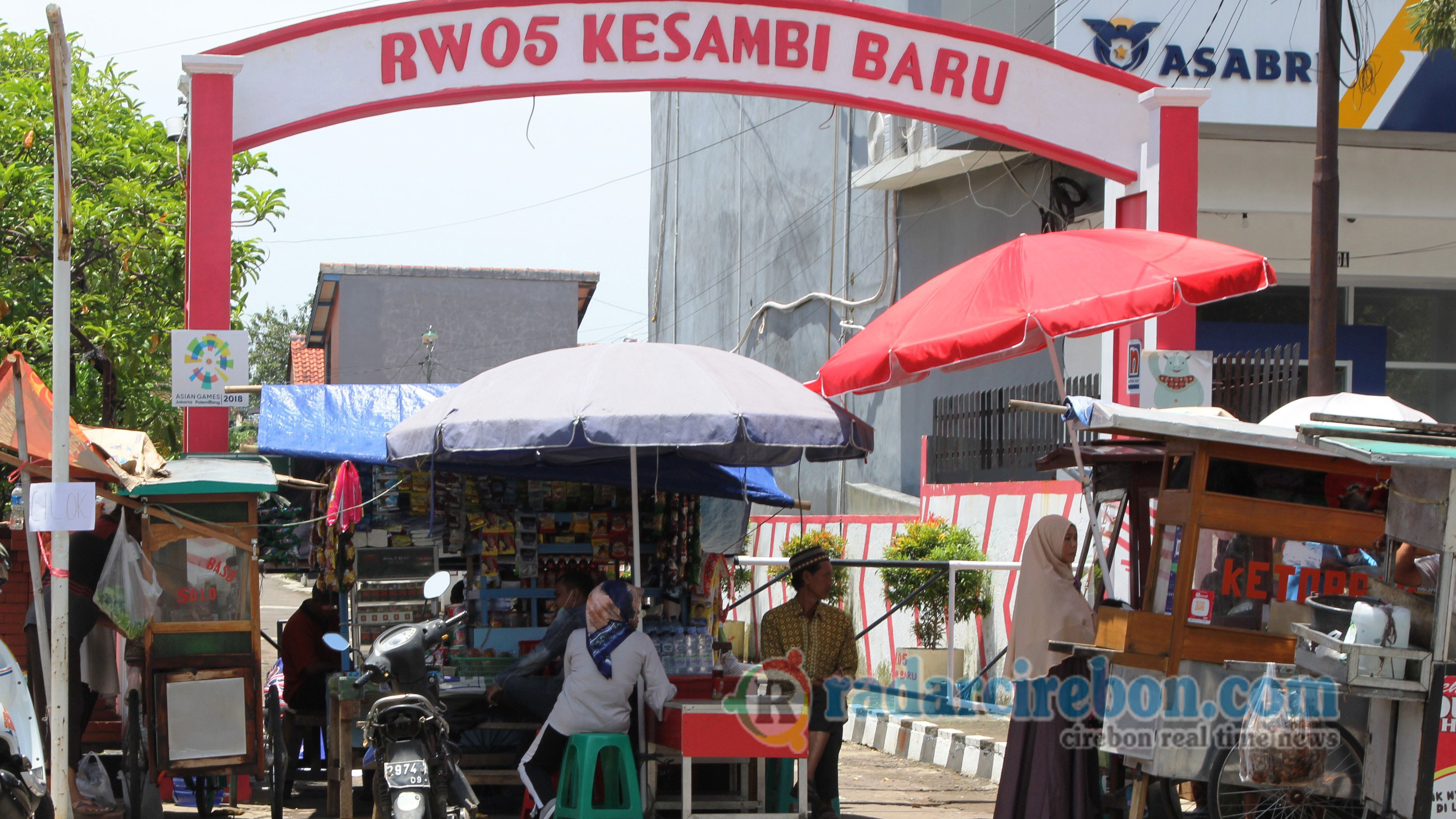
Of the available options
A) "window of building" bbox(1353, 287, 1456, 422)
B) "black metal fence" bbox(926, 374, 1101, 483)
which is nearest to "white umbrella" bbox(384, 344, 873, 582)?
"black metal fence" bbox(926, 374, 1101, 483)

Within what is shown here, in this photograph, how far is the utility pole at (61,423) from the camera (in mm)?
7227

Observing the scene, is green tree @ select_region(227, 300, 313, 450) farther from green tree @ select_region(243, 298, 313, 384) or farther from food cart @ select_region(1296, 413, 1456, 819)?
food cart @ select_region(1296, 413, 1456, 819)

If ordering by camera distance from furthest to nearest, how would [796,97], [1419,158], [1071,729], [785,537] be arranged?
[785,537]
[1419,158]
[796,97]
[1071,729]

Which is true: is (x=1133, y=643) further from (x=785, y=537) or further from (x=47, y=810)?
(x=785, y=537)

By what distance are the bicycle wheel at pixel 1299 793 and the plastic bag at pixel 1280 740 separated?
7 centimetres

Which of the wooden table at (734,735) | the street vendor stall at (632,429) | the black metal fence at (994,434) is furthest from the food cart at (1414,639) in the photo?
the black metal fence at (994,434)

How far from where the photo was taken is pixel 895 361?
7.64m

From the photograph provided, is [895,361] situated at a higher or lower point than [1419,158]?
lower

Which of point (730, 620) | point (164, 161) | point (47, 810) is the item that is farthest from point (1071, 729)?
point (164, 161)

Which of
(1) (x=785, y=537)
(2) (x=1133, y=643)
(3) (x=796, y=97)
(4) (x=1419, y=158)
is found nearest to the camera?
(2) (x=1133, y=643)

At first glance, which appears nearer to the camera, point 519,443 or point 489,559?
point 519,443

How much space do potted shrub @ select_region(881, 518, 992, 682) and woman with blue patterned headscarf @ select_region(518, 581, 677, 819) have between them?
676 cm

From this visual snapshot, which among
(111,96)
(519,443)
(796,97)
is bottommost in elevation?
(519,443)

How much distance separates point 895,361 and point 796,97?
3.55 meters
